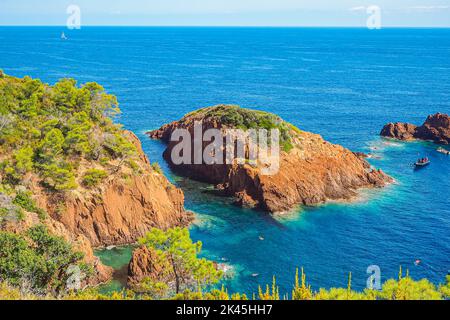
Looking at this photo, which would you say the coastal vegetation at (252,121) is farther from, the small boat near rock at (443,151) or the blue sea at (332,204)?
the small boat near rock at (443,151)

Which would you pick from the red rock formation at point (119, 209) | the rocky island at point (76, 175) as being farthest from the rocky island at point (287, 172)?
the red rock formation at point (119, 209)

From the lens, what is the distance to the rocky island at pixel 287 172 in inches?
2601

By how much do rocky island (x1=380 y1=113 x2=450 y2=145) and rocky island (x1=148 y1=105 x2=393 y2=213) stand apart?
82.4ft

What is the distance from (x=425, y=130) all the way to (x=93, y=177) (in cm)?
7478

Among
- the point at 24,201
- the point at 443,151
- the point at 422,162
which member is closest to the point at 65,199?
the point at 24,201

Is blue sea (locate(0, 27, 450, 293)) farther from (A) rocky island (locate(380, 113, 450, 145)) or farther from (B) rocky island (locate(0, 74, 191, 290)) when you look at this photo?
(B) rocky island (locate(0, 74, 191, 290))

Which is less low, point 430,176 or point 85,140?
point 85,140

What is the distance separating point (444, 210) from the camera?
63812 mm

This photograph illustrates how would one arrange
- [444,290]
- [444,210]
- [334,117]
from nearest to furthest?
1. [444,290]
2. [444,210]
3. [334,117]

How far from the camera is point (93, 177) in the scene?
178 ft

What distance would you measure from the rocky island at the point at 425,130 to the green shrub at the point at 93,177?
6806 cm
